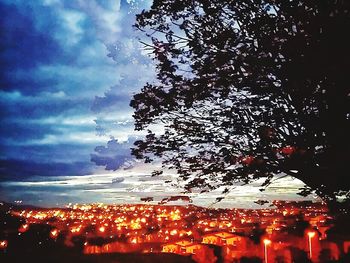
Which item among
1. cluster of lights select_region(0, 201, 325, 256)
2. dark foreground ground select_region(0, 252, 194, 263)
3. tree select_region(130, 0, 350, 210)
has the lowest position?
cluster of lights select_region(0, 201, 325, 256)

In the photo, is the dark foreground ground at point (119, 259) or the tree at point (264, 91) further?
the dark foreground ground at point (119, 259)

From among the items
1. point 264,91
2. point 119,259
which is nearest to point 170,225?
point 119,259

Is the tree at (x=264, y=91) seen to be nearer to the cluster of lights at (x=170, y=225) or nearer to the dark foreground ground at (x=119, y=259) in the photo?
the cluster of lights at (x=170, y=225)

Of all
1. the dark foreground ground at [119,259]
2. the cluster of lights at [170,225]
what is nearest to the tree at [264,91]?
the cluster of lights at [170,225]

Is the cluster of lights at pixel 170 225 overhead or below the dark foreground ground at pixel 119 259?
below

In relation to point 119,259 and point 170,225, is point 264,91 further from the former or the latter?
point 170,225

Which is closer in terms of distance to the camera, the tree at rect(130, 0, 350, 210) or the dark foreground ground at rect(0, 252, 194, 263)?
the tree at rect(130, 0, 350, 210)

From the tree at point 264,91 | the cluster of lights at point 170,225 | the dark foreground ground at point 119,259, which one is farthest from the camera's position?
the cluster of lights at point 170,225

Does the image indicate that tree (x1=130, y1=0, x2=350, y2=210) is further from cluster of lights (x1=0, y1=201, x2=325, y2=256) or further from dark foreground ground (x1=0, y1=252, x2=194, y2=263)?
dark foreground ground (x1=0, y1=252, x2=194, y2=263)

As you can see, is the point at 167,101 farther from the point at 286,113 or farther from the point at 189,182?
the point at 286,113

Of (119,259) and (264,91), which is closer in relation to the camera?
(264,91)

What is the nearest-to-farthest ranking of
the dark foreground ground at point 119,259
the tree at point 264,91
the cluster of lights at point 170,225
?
the tree at point 264,91
the dark foreground ground at point 119,259
the cluster of lights at point 170,225

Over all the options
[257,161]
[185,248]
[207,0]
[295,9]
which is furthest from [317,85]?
[185,248]

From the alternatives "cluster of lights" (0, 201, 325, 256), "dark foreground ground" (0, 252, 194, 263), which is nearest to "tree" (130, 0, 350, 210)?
"cluster of lights" (0, 201, 325, 256)
